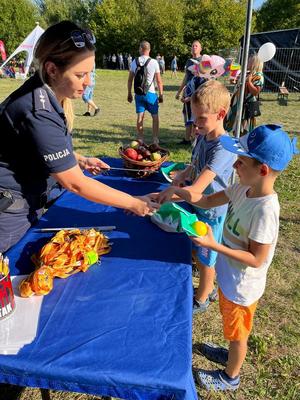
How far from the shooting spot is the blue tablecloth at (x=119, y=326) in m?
1.07

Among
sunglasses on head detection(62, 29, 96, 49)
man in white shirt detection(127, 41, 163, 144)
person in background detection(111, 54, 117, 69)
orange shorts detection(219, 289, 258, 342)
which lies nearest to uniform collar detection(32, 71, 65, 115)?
sunglasses on head detection(62, 29, 96, 49)

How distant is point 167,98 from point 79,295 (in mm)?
12338

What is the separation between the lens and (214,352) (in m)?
2.14

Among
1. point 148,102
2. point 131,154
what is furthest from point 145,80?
point 131,154

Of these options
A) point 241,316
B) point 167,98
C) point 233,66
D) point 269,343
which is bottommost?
point 167,98

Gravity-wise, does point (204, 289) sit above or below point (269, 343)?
above

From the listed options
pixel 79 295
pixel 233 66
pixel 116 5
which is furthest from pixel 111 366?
pixel 116 5

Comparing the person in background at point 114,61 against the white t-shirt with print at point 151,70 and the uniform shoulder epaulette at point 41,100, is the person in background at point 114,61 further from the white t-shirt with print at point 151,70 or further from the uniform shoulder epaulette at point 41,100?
the uniform shoulder epaulette at point 41,100

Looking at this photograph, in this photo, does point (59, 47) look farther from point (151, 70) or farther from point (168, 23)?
point (168, 23)

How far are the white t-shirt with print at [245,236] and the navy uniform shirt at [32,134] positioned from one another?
81cm

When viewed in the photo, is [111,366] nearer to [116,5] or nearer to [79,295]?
[79,295]

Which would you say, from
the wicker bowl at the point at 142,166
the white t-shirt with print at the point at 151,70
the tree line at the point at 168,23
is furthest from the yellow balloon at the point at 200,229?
the tree line at the point at 168,23

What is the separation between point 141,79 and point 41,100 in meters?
4.90

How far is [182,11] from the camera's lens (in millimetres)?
38312
